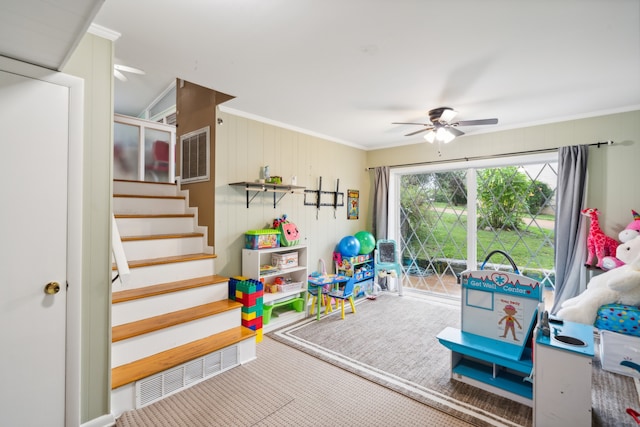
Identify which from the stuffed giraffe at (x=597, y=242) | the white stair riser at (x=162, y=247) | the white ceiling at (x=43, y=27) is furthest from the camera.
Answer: the stuffed giraffe at (x=597, y=242)

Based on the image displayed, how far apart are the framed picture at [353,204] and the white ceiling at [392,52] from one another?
187 cm

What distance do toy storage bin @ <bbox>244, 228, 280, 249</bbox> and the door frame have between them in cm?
176

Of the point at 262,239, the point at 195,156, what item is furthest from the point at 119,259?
the point at 195,156

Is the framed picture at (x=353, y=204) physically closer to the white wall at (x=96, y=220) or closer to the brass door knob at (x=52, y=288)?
the white wall at (x=96, y=220)

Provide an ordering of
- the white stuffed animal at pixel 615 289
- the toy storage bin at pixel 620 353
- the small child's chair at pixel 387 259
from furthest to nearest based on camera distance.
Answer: the small child's chair at pixel 387 259 → the white stuffed animal at pixel 615 289 → the toy storage bin at pixel 620 353

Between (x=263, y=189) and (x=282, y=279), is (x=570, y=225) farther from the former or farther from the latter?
(x=263, y=189)

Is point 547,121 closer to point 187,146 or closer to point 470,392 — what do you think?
point 470,392

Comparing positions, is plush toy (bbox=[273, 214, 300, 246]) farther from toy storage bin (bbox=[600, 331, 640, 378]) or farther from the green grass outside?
toy storage bin (bbox=[600, 331, 640, 378])

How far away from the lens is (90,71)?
182 cm

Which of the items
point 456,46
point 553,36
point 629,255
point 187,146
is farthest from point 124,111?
point 629,255

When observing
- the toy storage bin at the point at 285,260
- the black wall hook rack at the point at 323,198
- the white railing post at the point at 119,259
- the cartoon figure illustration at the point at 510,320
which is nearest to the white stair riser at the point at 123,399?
the white railing post at the point at 119,259

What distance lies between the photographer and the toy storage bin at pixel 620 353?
98.3 inches

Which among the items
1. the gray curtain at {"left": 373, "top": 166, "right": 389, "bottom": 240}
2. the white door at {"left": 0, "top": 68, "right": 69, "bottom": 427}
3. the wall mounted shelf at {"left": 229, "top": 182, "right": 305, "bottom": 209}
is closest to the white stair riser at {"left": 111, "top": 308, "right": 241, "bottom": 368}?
the white door at {"left": 0, "top": 68, "right": 69, "bottom": 427}

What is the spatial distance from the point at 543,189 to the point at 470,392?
291 cm
